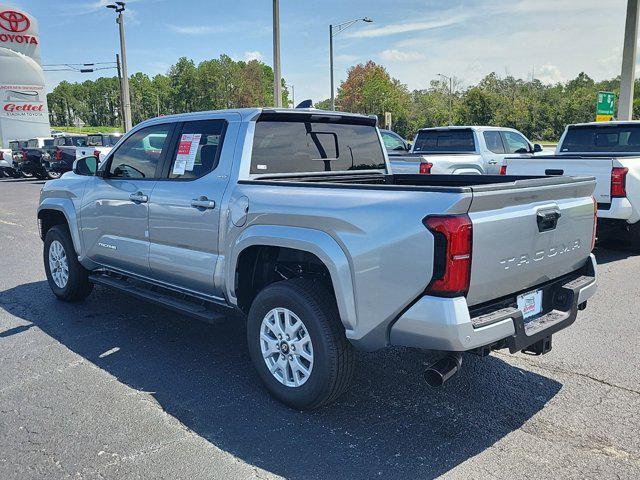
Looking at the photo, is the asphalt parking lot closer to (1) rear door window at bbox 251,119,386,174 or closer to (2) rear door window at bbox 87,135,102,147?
(1) rear door window at bbox 251,119,386,174

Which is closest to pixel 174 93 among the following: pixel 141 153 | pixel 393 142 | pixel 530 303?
pixel 393 142

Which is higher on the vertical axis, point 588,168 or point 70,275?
point 588,168

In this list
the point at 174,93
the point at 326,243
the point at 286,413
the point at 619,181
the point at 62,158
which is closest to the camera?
the point at 326,243

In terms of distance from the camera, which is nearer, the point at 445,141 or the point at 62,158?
the point at 445,141

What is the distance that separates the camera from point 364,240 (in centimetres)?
318

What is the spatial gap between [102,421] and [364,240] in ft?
6.58

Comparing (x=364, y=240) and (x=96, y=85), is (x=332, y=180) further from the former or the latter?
(x=96, y=85)

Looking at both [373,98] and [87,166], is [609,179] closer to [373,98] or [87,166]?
[87,166]

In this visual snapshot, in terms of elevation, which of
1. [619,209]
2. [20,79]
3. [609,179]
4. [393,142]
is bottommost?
[619,209]

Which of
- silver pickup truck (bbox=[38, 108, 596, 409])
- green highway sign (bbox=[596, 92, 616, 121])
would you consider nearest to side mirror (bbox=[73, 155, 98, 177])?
silver pickup truck (bbox=[38, 108, 596, 409])

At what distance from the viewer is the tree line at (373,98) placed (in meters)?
54.0

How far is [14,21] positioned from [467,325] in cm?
4332

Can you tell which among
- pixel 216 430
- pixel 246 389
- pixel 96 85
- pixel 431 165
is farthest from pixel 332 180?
pixel 96 85

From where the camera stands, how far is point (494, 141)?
12.3m
